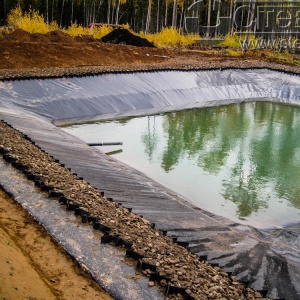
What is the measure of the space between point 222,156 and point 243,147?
3.82 feet

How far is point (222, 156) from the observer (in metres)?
10.8

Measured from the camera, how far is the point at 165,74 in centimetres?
1761

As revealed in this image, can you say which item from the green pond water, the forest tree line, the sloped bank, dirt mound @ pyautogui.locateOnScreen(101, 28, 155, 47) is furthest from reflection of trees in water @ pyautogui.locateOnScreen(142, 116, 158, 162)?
the forest tree line

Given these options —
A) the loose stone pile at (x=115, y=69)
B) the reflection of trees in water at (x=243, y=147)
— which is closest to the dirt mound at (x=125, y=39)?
the loose stone pile at (x=115, y=69)

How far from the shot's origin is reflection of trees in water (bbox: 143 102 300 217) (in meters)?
8.59

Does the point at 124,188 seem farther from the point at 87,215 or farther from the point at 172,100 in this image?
the point at 172,100

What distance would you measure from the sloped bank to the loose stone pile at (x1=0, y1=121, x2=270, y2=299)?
0.38 meters

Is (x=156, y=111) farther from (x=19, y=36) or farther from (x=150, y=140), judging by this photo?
(x=19, y=36)

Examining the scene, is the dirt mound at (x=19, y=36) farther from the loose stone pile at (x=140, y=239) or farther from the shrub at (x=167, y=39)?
the loose stone pile at (x=140, y=239)

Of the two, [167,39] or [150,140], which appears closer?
[150,140]

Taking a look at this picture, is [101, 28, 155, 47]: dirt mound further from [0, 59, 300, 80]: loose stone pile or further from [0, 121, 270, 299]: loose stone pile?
[0, 121, 270, 299]: loose stone pile

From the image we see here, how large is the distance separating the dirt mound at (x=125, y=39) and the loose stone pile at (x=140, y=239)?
1887cm

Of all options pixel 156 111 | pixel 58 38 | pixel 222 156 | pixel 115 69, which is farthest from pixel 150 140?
Answer: pixel 58 38

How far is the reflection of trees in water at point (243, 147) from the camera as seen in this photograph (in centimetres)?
859
